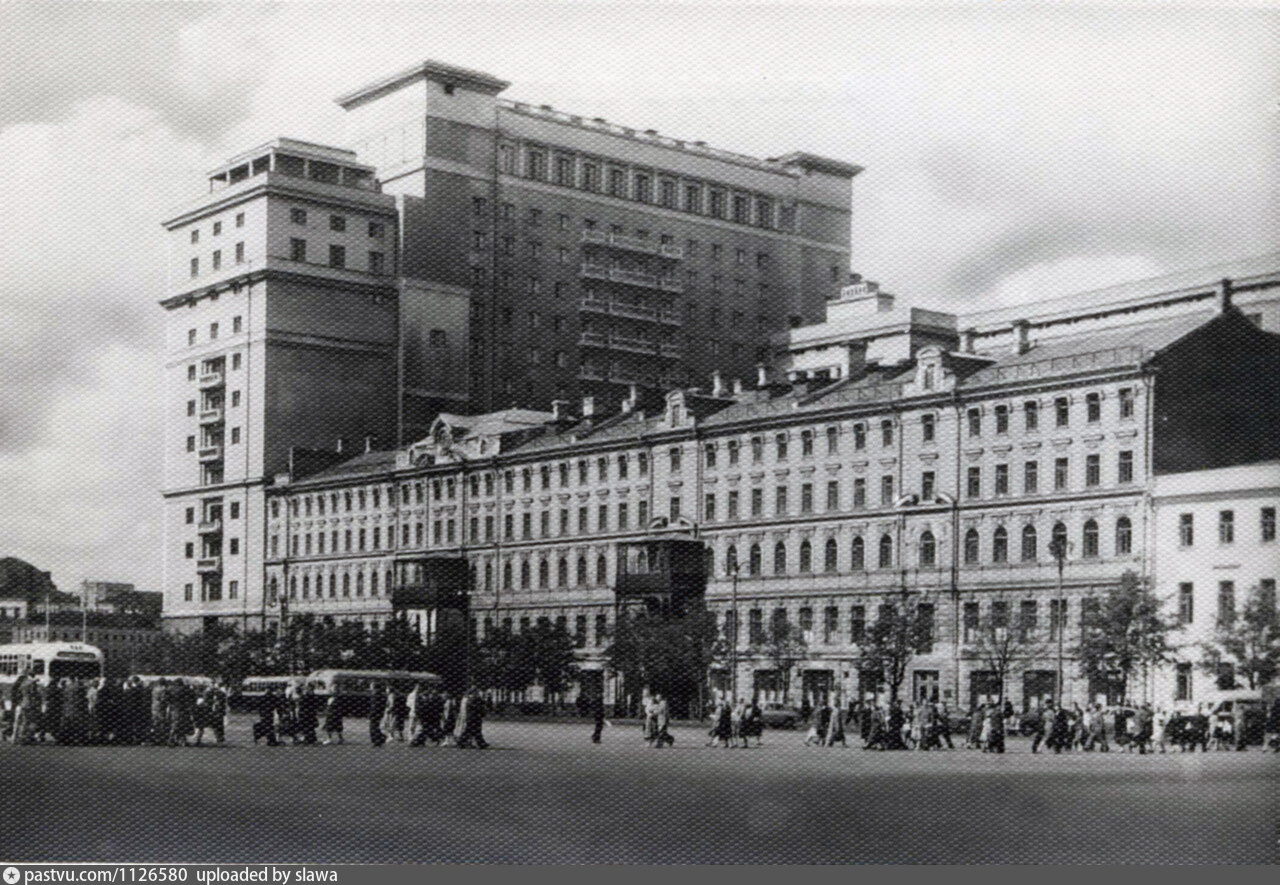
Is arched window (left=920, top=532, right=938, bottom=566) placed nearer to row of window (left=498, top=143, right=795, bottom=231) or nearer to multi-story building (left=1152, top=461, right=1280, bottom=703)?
multi-story building (left=1152, top=461, right=1280, bottom=703)

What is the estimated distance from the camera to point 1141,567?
5109 cm

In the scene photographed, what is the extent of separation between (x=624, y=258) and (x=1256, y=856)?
69.6m

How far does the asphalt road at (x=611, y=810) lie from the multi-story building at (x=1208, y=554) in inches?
289

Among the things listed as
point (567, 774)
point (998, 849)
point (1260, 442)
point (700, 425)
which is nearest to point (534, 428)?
point (700, 425)

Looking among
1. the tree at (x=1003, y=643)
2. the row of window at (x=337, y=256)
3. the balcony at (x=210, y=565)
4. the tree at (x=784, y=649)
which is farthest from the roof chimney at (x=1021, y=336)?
the balcony at (x=210, y=565)

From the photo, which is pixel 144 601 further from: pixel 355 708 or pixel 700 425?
pixel 700 425

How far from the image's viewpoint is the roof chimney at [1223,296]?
34334mm

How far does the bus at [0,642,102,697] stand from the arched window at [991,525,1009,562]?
2553 cm

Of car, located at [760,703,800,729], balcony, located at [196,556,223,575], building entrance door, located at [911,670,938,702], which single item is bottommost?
car, located at [760,703,800,729]

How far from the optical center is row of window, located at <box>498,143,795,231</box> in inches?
3236

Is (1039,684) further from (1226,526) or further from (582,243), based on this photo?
(582,243)

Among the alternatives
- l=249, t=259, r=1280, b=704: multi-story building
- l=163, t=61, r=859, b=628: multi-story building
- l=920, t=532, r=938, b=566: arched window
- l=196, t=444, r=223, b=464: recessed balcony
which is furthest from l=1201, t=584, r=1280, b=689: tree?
l=196, t=444, r=223, b=464: recessed balcony

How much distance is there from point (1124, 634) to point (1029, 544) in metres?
7.97

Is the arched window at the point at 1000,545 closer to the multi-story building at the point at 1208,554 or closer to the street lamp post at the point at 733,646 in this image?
the multi-story building at the point at 1208,554
